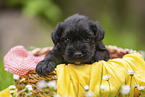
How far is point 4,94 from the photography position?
2342 millimetres

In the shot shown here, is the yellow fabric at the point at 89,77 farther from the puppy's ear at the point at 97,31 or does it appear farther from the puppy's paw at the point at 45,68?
the puppy's ear at the point at 97,31

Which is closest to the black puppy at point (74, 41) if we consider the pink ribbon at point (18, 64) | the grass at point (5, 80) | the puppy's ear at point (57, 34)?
the puppy's ear at point (57, 34)

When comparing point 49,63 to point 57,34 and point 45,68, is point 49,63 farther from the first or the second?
point 57,34

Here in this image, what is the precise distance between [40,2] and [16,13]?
871mm

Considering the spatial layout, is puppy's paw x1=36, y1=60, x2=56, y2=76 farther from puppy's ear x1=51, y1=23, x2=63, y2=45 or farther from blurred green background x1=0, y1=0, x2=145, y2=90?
blurred green background x1=0, y1=0, x2=145, y2=90

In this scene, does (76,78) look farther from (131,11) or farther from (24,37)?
(131,11)

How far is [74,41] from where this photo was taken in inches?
76.2

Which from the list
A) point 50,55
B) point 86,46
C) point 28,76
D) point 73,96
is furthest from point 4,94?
point 86,46

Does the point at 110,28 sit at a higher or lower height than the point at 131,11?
lower

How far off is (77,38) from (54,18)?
442 cm

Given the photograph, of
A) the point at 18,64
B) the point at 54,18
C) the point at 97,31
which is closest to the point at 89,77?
the point at 97,31

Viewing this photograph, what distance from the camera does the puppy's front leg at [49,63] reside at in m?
1.87

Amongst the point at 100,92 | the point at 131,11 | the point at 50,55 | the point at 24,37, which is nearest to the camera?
the point at 100,92

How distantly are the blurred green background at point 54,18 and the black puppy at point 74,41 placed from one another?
10.0ft
